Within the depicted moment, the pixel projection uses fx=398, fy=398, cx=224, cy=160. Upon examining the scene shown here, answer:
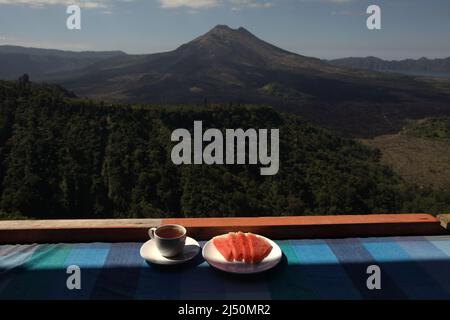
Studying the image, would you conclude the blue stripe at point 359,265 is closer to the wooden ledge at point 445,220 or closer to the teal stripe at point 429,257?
the teal stripe at point 429,257

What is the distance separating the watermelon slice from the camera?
4.74 ft

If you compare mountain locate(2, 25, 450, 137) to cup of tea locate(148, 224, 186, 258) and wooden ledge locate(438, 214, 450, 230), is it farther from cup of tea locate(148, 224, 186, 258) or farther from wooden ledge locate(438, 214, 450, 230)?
cup of tea locate(148, 224, 186, 258)

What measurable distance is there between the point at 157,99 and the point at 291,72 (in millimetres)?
59829

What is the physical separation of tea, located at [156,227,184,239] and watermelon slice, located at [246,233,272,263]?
0.88ft

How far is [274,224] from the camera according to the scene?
1698 mm

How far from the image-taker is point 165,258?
1.47m

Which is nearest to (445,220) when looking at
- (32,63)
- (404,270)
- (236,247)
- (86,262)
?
(404,270)

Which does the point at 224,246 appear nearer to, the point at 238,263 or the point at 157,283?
the point at 238,263

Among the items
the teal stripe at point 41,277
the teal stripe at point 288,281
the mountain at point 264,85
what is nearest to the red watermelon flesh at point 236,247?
the teal stripe at point 288,281

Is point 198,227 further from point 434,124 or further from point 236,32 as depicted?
point 236,32

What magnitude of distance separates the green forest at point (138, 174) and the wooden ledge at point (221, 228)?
79.6ft

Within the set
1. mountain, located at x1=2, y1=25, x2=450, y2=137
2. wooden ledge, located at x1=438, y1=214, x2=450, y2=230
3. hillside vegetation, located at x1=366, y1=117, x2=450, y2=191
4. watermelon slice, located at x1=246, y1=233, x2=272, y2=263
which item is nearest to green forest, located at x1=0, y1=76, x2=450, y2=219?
hillside vegetation, located at x1=366, y1=117, x2=450, y2=191

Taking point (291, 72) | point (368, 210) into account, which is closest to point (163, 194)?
point (368, 210)
